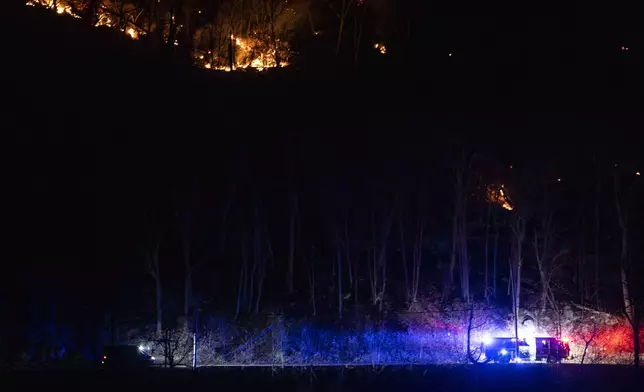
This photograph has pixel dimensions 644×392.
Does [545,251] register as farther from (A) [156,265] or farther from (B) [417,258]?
(A) [156,265]

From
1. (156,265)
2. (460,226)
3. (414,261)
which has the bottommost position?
(156,265)

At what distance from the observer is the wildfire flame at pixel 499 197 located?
55062mm

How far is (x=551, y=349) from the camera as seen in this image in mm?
32875

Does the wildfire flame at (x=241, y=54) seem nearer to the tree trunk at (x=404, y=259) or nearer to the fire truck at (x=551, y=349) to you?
the tree trunk at (x=404, y=259)

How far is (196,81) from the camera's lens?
6147cm

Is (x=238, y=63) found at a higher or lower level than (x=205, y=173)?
higher

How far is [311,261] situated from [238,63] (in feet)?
78.8

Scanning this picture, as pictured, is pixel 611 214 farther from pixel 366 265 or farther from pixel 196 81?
pixel 196 81

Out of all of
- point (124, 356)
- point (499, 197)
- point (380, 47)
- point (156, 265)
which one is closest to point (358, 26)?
point (380, 47)

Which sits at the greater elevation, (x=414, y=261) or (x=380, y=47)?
(x=380, y=47)

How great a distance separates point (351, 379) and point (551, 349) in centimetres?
1299

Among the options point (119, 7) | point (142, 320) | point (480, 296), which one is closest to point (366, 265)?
point (480, 296)

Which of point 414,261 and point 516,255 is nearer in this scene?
point 516,255

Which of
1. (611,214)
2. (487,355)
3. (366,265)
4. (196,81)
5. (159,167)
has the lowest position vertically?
(487,355)
